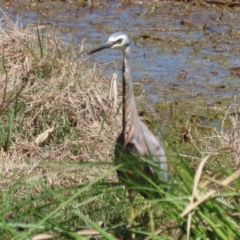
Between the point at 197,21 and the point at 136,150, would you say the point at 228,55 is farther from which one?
the point at 136,150

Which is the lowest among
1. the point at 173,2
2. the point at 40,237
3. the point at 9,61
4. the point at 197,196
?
the point at 173,2

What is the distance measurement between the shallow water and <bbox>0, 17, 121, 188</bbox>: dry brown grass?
3.23 ft

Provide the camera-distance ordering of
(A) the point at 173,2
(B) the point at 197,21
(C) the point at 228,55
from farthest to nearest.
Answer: (A) the point at 173,2, (B) the point at 197,21, (C) the point at 228,55

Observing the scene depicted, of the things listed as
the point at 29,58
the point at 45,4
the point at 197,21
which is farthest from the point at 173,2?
the point at 29,58

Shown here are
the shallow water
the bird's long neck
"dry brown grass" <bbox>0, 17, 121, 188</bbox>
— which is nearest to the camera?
the bird's long neck

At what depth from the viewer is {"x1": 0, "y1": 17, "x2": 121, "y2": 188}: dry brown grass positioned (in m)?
5.68

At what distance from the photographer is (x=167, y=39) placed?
9852 mm

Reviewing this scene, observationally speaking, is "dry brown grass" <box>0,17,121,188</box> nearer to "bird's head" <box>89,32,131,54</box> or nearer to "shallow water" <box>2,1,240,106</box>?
"bird's head" <box>89,32,131,54</box>

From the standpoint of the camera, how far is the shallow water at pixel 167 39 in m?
8.05

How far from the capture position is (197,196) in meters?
2.36

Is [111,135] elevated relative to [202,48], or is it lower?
elevated

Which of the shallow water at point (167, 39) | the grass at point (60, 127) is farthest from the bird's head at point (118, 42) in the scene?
the shallow water at point (167, 39)

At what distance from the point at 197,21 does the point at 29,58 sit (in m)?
4.90

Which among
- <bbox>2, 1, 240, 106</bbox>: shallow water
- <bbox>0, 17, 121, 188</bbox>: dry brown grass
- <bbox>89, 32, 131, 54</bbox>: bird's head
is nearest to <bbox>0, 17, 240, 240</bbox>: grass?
<bbox>0, 17, 121, 188</bbox>: dry brown grass
